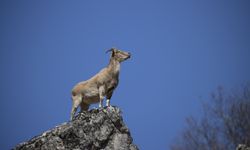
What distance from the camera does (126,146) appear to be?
1495 centimetres

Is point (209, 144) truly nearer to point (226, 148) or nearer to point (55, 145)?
point (226, 148)

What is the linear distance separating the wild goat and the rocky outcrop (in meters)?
2.55

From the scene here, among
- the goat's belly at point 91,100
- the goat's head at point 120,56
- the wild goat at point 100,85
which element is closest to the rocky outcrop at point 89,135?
the wild goat at point 100,85

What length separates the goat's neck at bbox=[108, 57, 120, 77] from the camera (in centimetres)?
1889

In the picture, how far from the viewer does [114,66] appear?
1908cm

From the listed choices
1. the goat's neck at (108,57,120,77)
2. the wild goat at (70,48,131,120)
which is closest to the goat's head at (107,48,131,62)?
the wild goat at (70,48,131,120)

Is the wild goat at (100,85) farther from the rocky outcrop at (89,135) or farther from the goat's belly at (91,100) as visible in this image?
the rocky outcrop at (89,135)

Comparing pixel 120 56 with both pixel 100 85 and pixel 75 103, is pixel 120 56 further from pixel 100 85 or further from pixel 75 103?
pixel 75 103

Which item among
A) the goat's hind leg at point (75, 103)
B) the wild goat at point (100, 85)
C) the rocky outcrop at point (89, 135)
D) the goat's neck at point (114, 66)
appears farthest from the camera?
the goat's hind leg at point (75, 103)

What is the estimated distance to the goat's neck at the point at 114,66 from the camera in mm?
18891

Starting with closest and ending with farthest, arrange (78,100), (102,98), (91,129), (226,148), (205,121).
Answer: (91,129), (102,98), (78,100), (226,148), (205,121)

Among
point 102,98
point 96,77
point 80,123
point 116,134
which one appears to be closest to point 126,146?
point 116,134

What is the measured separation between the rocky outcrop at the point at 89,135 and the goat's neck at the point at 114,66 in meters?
3.11

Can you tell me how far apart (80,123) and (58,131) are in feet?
2.85
